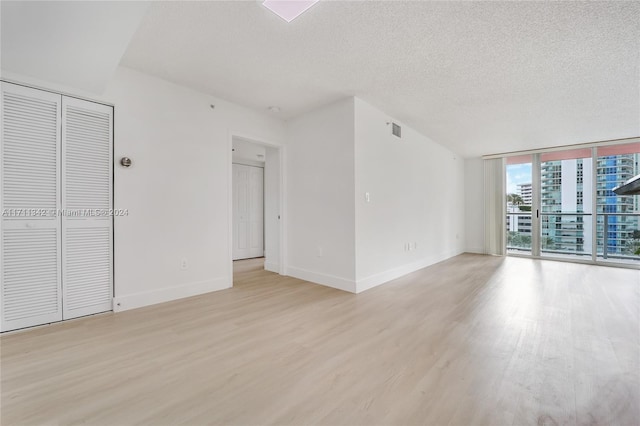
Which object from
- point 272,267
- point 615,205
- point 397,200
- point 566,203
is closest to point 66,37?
point 272,267

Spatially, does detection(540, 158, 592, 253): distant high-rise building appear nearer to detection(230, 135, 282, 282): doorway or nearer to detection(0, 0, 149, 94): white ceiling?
detection(230, 135, 282, 282): doorway

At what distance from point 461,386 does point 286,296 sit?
2.10m

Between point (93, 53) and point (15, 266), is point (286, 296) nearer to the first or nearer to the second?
point (15, 266)

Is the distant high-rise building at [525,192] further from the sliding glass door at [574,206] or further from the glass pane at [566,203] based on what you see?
the glass pane at [566,203]

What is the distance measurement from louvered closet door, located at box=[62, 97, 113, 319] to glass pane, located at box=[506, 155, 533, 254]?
25.3 feet

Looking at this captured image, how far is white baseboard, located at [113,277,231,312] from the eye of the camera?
2.77 m

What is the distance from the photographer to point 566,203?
18.8 feet

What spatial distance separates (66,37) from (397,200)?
4.03 metres

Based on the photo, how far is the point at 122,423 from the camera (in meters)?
1.28

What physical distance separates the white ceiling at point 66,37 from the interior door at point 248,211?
374cm

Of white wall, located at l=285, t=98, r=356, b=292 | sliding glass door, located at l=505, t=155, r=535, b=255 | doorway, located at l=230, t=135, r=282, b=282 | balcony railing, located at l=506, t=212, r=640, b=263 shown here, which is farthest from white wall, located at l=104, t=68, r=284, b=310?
balcony railing, located at l=506, t=212, r=640, b=263

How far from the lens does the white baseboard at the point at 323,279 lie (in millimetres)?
3469

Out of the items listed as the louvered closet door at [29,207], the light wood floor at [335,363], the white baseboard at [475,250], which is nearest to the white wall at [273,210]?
the light wood floor at [335,363]

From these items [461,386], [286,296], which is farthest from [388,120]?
[461,386]
